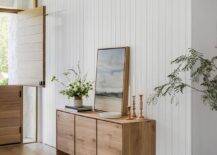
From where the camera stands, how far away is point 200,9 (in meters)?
3.54

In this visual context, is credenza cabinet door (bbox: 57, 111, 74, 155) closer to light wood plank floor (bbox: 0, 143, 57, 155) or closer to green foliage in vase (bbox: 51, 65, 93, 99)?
green foliage in vase (bbox: 51, 65, 93, 99)

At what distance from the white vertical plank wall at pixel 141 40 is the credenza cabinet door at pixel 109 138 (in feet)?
1.43

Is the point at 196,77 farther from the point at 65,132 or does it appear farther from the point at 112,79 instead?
the point at 65,132

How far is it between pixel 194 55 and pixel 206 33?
384mm

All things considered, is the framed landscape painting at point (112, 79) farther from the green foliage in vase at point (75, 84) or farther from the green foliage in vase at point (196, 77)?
the green foliage in vase at point (196, 77)

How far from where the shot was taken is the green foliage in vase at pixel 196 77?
3.38 m

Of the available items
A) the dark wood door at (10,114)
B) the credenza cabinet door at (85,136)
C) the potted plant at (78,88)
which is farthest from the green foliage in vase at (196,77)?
the dark wood door at (10,114)

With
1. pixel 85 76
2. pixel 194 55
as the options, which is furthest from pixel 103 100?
pixel 194 55

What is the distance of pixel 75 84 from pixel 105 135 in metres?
1.11

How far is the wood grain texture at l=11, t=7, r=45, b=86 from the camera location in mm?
5719

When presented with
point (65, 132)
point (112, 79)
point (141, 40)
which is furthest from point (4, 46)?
point (141, 40)

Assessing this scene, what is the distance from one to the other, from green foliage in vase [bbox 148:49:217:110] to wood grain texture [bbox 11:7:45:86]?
2612 millimetres

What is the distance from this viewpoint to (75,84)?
190 inches

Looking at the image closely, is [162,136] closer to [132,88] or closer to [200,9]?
[132,88]
